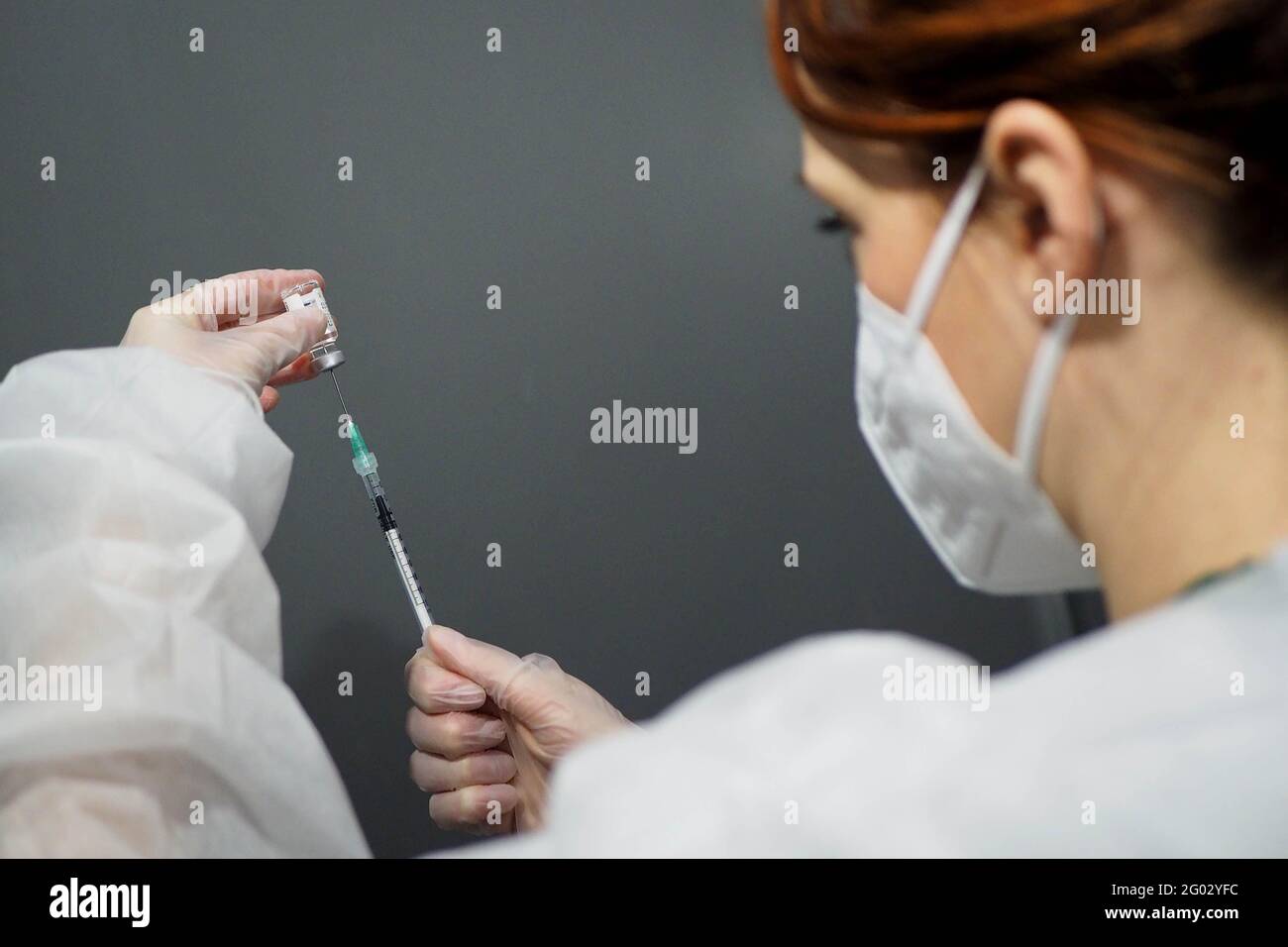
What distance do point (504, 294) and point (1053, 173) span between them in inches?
25.6

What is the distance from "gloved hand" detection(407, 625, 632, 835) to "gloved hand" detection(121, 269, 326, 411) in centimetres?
24

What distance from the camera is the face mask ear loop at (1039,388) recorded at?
49 centimetres

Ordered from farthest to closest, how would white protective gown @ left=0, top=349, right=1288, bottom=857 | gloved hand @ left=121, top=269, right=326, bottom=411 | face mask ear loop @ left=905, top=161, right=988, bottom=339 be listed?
gloved hand @ left=121, top=269, right=326, bottom=411 → face mask ear loop @ left=905, top=161, right=988, bottom=339 → white protective gown @ left=0, top=349, right=1288, bottom=857

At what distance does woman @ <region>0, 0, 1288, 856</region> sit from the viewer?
388 millimetres

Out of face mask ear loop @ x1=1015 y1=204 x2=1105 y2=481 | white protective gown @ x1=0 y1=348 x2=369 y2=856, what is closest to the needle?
white protective gown @ x1=0 y1=348 x2=369 y2=856

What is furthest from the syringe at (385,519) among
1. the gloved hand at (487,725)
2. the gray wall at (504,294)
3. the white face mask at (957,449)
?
the white face mask at (957,449)

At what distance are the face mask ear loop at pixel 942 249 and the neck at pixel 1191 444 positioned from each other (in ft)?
0.28

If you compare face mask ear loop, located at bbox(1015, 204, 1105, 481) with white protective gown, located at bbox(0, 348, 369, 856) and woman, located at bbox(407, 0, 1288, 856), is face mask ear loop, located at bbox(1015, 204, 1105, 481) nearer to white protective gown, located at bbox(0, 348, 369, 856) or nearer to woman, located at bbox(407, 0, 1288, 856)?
Result: woman, located at bbox(407, 0, 1288, 856)

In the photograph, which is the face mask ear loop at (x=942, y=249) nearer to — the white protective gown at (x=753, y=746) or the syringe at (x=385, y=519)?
the white protective gown at (x=753, y=746)

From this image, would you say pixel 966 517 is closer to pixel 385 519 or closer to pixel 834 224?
pixel 834 224

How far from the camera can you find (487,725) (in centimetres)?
86

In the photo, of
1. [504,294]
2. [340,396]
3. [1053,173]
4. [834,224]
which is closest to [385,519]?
[340,396]

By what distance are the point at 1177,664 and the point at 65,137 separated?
101cm
